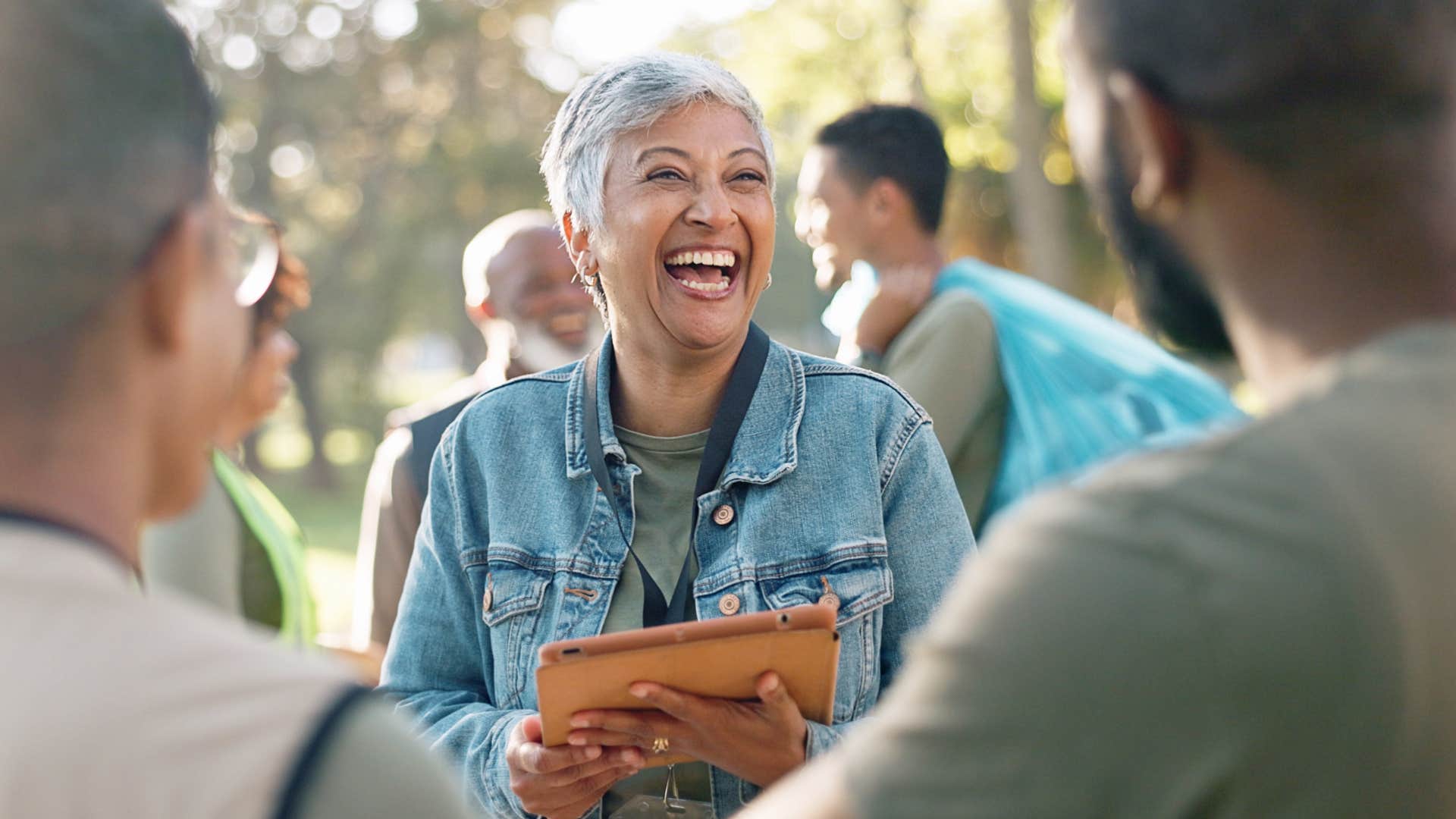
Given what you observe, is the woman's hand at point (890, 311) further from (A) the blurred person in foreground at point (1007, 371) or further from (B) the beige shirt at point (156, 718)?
(B) the beige shirt at point (156, 718)

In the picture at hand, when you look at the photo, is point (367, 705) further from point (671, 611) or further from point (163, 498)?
point (671, 611)

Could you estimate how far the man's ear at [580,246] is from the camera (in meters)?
2.96

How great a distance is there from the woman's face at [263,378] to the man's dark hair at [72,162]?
7.93ft

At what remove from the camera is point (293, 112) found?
24.4 meters

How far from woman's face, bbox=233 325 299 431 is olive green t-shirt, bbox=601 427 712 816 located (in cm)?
130

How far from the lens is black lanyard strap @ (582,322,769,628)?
99.5 inches

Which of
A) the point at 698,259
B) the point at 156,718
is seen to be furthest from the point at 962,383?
the point at 156,718

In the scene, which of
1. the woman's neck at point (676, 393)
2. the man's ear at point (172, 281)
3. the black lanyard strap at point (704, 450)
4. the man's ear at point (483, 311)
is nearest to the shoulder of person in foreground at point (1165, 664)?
the man's ear at point (172, 281)

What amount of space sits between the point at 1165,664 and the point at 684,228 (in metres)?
1.89

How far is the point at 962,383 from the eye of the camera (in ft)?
12.6

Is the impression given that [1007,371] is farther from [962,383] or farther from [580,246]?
[580,246]

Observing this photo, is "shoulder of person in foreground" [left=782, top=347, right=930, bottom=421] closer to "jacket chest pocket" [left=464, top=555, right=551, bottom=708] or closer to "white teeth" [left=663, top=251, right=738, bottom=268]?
"white teeth" [left=663, top=251, right=738, bottom=268]

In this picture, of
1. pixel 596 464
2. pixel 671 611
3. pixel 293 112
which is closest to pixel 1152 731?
pixel 671 611

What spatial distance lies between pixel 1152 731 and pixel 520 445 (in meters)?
1.80
